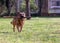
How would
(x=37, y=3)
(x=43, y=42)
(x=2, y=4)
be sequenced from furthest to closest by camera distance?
1. (x=37, y=3)
2. (x=2, y=4)
3. (x=43, y=42)

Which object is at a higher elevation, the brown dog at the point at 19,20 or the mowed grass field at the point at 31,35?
the brown dog at the point at 19,20

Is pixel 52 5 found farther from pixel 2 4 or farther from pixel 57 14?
pixel 2 4

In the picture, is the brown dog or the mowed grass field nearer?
the mowed grass field

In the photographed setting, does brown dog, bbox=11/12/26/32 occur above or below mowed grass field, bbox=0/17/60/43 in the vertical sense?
above

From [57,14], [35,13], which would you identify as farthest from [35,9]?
[57,14]

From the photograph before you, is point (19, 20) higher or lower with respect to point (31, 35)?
higher

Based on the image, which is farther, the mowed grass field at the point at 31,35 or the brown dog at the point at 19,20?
the brown dog at the point at 19,20

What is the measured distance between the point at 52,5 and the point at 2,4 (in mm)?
6355

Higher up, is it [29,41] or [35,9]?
[29,41]

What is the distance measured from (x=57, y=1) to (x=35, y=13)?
11.6 feet

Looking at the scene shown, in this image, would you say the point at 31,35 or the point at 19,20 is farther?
the point at 19,20

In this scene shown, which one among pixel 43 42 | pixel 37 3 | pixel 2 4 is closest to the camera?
pixel 43 42

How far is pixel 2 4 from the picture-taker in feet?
105

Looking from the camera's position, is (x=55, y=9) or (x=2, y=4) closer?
(x=2, y=4)
